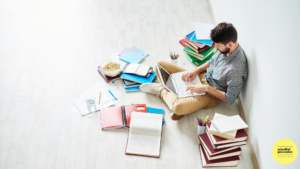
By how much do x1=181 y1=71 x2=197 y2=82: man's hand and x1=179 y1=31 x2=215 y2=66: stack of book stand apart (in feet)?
1.26

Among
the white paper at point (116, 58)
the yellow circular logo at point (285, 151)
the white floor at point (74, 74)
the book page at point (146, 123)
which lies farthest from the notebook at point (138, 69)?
the yellow circular logo at point (285, 151)

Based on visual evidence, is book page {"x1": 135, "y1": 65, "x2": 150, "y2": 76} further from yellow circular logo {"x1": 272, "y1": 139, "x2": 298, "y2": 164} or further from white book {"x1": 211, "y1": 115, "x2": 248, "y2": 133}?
yellow circular logo {"x1": 272, "y1": 139, "x2": 298, "y2": 164}

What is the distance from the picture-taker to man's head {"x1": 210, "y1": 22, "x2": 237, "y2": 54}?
1.95m

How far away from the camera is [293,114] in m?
1.49

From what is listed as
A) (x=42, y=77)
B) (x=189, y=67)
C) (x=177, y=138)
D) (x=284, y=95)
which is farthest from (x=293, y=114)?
(x=42, y=77)

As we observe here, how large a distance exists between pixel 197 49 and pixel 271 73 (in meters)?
1.06

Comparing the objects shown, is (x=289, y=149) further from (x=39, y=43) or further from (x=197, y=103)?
(x=39, y=43)

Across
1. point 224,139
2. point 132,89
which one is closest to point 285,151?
point 224,139

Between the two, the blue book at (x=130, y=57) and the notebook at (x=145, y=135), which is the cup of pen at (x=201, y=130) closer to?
the notebook at (x=145, y=135)

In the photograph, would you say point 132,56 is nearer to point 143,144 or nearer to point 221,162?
point 143,144

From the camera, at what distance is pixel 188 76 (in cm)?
242

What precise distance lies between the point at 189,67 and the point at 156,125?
948 mm

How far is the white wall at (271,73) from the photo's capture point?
1491 millimetres

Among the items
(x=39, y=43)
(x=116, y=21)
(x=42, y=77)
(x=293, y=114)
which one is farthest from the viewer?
(x=116, y=21)
